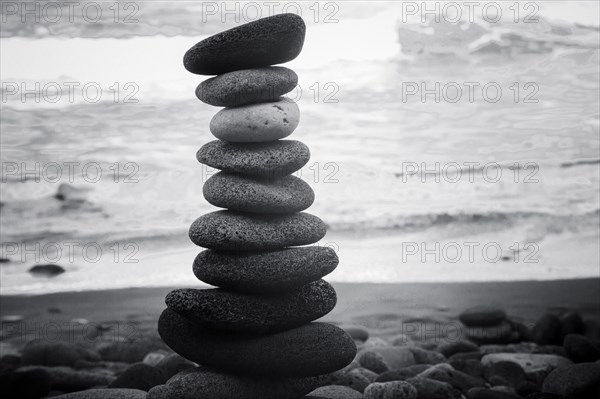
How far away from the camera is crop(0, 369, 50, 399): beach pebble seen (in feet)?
21.8

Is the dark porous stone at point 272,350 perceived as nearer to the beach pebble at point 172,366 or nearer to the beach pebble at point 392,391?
the beach pebble at point 392,391

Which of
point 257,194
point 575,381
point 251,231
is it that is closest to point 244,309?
point 251,231

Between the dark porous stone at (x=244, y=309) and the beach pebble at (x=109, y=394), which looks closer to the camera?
the dark porous stone at (x=244, y=309)

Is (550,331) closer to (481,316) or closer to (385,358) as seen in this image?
(481,316)

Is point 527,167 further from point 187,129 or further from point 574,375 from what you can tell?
point 187,129

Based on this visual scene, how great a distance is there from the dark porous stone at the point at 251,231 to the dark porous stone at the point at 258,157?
35 centimetres

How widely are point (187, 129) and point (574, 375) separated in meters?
5.32

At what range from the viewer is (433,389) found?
629 cm

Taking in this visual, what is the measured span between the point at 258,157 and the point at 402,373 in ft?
10.1

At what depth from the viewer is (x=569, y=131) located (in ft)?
29.4

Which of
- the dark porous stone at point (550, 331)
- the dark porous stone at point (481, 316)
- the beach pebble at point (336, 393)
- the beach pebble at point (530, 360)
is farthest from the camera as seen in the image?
the dark porous stone at point (481, 316)

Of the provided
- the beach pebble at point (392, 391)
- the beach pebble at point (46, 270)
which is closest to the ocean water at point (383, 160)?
the beach pebble at point (46, 270)

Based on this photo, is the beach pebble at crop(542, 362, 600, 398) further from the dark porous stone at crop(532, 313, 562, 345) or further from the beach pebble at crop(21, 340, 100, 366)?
the beach pebble at crop(21, 340, 100, 366)

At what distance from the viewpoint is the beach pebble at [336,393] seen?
580 centimetres
